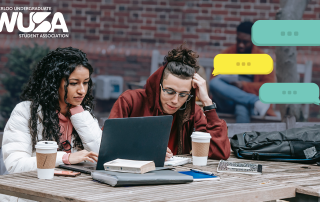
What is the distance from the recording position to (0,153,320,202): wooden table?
4.98 feet

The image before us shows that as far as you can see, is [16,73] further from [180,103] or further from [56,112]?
[180,103]

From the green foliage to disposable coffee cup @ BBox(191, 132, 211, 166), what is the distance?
381 cm

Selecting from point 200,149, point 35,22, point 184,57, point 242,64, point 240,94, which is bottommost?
point 200,149

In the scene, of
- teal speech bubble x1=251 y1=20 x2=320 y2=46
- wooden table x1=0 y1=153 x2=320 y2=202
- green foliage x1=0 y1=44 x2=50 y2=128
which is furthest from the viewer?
green foliage x1=0 y1=44 x2=50 y2=128

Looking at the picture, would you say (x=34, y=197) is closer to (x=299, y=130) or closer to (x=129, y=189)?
(x=129, y=189)

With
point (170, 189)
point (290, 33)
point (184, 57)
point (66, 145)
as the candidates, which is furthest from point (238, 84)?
point (170, 189)

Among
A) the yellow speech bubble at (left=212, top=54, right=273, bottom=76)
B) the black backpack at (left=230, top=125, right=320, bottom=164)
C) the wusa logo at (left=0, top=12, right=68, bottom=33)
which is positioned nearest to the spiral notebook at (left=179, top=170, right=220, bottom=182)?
the black backpack at (left=230, top=125, right=320, bottom=164)

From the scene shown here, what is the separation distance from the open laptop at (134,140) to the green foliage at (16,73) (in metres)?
3.88

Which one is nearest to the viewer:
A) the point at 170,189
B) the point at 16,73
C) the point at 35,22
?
the point at 170,189

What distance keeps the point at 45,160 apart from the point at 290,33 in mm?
3585

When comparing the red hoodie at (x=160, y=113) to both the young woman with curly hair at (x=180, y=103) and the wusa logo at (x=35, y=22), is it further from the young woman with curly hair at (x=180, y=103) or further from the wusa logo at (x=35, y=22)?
the wusa logo at (x=35, y=22)

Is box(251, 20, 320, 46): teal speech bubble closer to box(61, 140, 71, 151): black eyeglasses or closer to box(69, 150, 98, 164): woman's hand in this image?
box(61, 140, 71, 151): black eyeglasses

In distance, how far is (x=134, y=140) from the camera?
1.87 m

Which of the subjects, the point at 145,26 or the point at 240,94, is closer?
the point at 240,94
